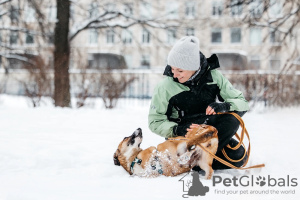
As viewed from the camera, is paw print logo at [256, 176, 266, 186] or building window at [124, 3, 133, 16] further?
building window at [124, 3, 133, 16]

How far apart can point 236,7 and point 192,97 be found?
6656 millimetres

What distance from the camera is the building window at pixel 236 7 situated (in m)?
8.20

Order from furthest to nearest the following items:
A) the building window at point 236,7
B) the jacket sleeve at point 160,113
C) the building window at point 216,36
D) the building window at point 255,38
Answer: the building window at point 216,36
the building window at point 255,38
the building window at point 236,7
the jacket sleeve at point 160,113

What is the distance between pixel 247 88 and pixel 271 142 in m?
5.28

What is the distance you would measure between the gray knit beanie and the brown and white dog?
46 centimetres

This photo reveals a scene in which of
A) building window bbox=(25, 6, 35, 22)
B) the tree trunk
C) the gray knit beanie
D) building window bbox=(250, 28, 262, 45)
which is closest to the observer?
the gray knit beanie

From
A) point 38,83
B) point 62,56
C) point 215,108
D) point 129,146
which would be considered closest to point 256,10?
point 62,56

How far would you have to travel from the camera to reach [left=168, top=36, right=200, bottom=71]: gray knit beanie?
2.61 meters

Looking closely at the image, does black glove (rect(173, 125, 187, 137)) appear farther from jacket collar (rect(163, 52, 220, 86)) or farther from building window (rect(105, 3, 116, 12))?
building window (rect(105, 3, 116, 12))

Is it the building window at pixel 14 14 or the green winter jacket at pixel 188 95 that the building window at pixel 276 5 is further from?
the building window at pixel 14 14

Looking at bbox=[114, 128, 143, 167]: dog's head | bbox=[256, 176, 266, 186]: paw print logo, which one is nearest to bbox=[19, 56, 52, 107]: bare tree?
bbox=[114, 128, 143, 167]: dog's head

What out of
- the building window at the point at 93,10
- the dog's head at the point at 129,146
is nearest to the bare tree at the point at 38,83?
the building window at the point at 93,10

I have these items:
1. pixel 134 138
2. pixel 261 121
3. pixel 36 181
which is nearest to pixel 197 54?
pixel 134 138

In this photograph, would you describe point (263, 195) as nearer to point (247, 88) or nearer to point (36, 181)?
point (36, 181)
